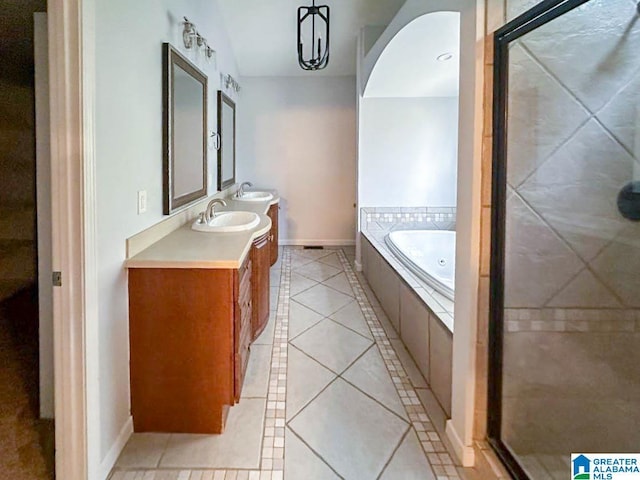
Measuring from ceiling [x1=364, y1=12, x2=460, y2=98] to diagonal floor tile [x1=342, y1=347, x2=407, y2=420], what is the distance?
2.04 meters

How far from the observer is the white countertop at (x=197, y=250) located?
6.15 feet

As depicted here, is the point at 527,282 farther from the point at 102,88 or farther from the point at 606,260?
the point at 102,88

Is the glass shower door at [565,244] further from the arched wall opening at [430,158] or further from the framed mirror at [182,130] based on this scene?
the framed mirror at [182,130]

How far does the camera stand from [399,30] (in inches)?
125

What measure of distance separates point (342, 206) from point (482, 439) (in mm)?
4766

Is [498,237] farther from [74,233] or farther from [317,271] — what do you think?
[317,271]

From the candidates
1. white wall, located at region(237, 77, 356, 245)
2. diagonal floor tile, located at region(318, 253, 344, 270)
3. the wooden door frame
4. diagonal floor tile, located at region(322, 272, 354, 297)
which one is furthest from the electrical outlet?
white wall, located at region(237, 77, 356, 245)

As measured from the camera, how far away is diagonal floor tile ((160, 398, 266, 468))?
1.76m

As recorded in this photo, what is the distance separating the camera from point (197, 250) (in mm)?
2080

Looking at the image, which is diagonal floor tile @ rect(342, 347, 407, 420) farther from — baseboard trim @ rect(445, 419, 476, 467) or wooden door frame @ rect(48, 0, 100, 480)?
wooden door frame @ rect(48, 0, 100, 480)

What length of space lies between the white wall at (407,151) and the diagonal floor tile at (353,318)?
1.77 metres

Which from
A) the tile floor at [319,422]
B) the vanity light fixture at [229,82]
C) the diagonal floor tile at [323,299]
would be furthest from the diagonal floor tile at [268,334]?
the vanity light fixture at [229,82]

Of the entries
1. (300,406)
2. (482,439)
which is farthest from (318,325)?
(482,439)

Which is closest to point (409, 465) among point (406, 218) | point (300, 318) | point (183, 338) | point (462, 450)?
point (462, 450)
